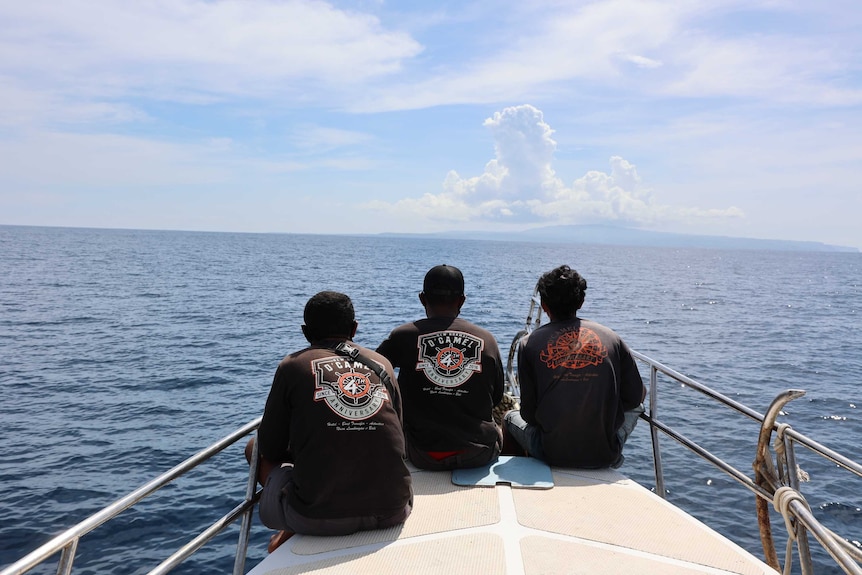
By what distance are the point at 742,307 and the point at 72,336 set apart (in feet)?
142

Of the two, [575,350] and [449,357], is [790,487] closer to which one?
[575,350]

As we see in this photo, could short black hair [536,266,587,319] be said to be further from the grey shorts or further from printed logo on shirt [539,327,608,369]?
the grey shorts

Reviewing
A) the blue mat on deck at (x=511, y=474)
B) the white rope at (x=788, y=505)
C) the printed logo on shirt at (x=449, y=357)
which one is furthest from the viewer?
the printed logo on shirt at (x=449, y=357)

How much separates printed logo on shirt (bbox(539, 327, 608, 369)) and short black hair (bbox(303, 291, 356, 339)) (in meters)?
1.81

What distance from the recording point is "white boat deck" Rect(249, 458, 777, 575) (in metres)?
3.41

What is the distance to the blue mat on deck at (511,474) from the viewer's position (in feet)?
15.0

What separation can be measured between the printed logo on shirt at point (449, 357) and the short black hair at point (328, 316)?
3.05 feet

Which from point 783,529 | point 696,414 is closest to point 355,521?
point 783,529

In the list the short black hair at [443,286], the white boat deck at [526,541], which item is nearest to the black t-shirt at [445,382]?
the short black hair at [443,286]

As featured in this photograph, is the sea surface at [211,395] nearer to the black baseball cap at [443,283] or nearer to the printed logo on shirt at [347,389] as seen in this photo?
the black baseball cap at [443,283]

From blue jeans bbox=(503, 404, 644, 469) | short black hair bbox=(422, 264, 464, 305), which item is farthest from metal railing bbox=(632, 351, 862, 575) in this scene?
short black hair bbox=(422, 264, 464, 305)

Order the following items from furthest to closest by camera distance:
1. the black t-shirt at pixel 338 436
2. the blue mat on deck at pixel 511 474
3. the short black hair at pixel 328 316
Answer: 1. the blue mat on deck at pixel 511 474
2. the short black hair at pixel 328 316
3. the black t-shirt at pixel 338 436

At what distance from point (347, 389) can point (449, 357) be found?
1.23 meters

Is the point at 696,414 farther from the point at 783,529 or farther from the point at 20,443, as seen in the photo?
the point at 20,443
